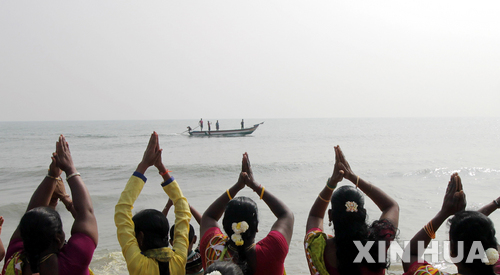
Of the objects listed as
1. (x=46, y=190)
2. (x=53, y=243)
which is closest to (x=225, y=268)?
(x=53, y=243)

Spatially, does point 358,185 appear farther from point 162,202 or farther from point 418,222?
point 162,202

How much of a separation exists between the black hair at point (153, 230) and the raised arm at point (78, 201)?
0.83 ft

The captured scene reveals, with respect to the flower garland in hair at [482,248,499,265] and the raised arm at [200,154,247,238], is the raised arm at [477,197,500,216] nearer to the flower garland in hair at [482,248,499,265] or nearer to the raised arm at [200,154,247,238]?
the flower garland in hair at [482,248,499,265]

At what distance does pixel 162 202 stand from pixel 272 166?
9768 millimetres

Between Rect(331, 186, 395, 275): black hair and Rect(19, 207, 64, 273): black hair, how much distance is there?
61.9 inches

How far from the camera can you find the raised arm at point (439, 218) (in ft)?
6.52

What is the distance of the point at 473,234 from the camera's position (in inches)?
70.5

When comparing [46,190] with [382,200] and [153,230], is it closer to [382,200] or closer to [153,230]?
[153,230]

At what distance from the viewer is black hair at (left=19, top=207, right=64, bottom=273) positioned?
1.79 metres

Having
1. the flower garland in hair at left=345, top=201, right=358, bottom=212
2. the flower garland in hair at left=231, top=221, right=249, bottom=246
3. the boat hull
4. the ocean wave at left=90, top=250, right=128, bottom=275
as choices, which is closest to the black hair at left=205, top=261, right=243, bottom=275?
the flower garland in hair at left=231, top=221, right=249, bottom=246

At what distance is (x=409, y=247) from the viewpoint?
2.01 meters

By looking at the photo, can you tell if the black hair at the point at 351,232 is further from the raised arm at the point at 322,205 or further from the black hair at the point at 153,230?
the black hair at the point at 153,230

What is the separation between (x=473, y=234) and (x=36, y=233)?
227 cm

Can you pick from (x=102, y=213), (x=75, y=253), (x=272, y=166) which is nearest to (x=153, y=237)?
(x=75, y=253)
